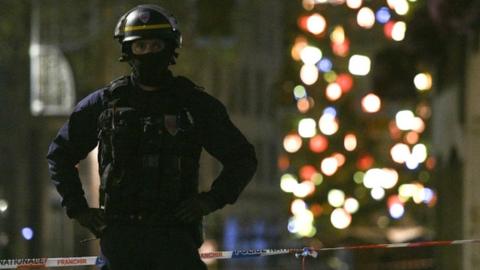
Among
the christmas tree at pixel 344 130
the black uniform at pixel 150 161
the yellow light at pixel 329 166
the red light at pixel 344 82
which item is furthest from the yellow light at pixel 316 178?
the black uniform at pixel 150 161

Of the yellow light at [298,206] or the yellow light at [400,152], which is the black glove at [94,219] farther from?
the yellow light at [298,206]

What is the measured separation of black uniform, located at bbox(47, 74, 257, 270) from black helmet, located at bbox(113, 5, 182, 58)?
21 centimetres

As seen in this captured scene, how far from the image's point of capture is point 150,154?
19.4 ft

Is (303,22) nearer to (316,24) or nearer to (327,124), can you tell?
(316,24)

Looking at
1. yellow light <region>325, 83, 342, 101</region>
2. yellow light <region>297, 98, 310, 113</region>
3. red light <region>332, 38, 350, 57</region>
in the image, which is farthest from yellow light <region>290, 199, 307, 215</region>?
red light <region>332, 38, 350, 57</region>

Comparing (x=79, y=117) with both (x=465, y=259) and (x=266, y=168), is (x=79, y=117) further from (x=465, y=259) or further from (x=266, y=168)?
(x=266, y=168)

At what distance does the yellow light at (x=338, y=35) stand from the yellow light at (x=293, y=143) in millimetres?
2319

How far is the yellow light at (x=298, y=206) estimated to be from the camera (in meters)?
26.5

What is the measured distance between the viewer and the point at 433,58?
18.6 metres

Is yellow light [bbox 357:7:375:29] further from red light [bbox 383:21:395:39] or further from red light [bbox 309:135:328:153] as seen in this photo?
red light [bbox 309:135:328:153]

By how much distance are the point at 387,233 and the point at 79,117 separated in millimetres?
29135

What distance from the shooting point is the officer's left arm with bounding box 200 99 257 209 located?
6031 millimetres

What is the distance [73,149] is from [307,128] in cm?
2022

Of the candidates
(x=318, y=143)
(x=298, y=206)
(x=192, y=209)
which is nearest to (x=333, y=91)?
(x=318, y=143)
